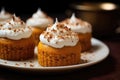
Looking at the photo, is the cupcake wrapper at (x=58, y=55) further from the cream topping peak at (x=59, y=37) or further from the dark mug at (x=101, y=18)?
the dark mug at (x=101, y=18)

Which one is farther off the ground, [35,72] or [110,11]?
[110,11]

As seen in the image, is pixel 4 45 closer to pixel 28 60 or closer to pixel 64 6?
pixel 28 60

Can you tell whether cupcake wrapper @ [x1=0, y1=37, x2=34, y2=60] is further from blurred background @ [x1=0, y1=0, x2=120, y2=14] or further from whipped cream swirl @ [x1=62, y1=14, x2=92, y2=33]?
blurred background @ [x1=0, y1=0, x2=120, y2=14]

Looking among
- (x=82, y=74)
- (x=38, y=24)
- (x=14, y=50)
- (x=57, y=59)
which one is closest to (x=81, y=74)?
(x=82, y=74)

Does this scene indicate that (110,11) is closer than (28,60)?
No

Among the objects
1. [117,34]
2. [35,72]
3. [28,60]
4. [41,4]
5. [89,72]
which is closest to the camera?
[35,72]

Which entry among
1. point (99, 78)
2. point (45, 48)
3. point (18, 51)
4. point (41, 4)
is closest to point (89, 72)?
point (99, 78)
